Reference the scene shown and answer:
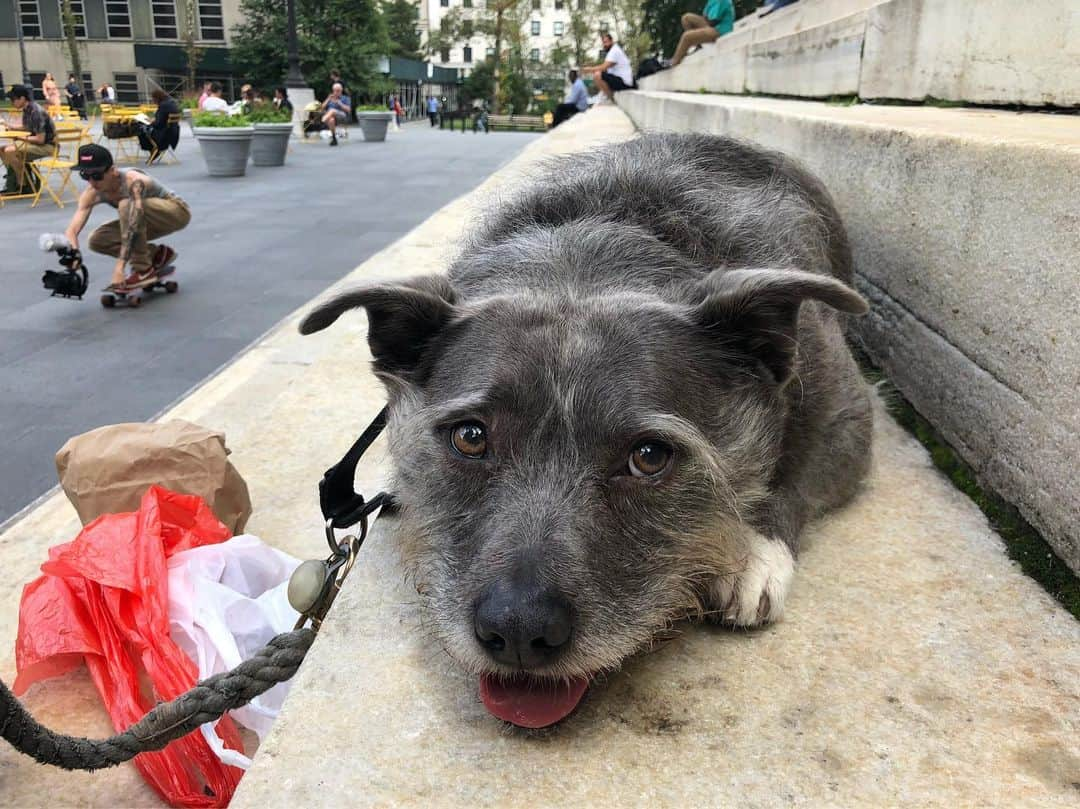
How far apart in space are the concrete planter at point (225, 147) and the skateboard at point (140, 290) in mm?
11691

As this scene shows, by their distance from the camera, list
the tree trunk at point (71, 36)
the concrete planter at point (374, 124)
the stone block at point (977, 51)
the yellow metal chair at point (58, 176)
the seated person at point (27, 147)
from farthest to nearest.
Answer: the tree trunk at point (71, 36) → the concrete planter at point (374, 124) → the yellow metal chair at point (58, 176) → the seated person at point (27, 147) → the stone block at point (977, 51)

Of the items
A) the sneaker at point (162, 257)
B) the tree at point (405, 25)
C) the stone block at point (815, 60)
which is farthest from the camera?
the tree at point (405, 25)

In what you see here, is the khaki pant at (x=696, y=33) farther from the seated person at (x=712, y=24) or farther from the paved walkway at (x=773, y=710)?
the paved walkway at (x=773, y=710)

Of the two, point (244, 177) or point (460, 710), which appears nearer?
point (460, 710)

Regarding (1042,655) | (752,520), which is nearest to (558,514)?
(752,520)

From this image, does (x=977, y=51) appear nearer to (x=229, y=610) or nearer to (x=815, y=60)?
(x=815, y=60)

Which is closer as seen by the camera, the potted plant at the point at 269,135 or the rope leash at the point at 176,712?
the rope leash at the point at 176,712

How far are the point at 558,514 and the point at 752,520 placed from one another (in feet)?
2.84

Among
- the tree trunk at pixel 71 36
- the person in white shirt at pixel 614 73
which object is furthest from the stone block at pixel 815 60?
the tree trunk at pixel 71 36

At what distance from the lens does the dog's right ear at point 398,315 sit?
2676 millimetres

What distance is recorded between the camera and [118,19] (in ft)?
244

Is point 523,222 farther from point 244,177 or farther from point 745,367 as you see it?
point 244,177

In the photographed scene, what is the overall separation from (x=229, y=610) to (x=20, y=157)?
18.1m

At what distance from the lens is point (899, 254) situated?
449cm
